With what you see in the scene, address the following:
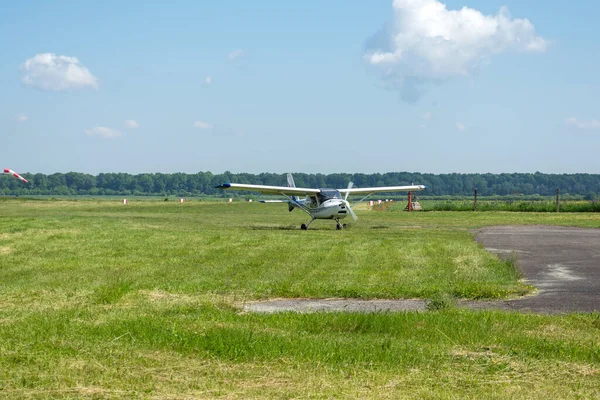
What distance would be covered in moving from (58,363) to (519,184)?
19690cm

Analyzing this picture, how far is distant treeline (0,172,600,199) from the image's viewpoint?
525 feet

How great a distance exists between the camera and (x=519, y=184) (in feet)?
645

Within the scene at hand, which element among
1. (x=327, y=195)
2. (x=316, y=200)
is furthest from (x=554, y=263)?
(x=316, y=200)

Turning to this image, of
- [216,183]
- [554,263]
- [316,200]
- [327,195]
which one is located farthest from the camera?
[216,183]

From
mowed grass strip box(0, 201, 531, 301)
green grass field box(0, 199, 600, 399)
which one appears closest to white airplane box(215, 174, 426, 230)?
mowed grass strip box(0, 201, 531, 301)

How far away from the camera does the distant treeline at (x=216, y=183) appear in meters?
160

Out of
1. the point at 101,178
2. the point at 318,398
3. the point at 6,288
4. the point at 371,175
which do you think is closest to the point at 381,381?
the point at 318,398

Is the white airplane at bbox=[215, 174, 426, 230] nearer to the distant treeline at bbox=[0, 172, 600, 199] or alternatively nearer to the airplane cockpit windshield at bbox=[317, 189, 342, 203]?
the airplane cockpit windshield at bbox=[317, 189, 342, 203]

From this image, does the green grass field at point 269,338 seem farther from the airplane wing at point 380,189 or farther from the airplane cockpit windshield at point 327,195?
the airplane wing at point 380,189

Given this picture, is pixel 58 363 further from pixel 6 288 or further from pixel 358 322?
pixel 6 288

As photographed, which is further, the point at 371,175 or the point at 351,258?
the point at 371,175

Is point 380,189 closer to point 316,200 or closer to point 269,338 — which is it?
point 316,200

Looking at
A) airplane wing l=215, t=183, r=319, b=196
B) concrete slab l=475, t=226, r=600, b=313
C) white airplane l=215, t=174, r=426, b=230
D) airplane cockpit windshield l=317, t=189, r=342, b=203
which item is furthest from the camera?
airplane cockpit windshield l=317, t=189, r=342, b=203

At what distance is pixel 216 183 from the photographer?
573 ft
